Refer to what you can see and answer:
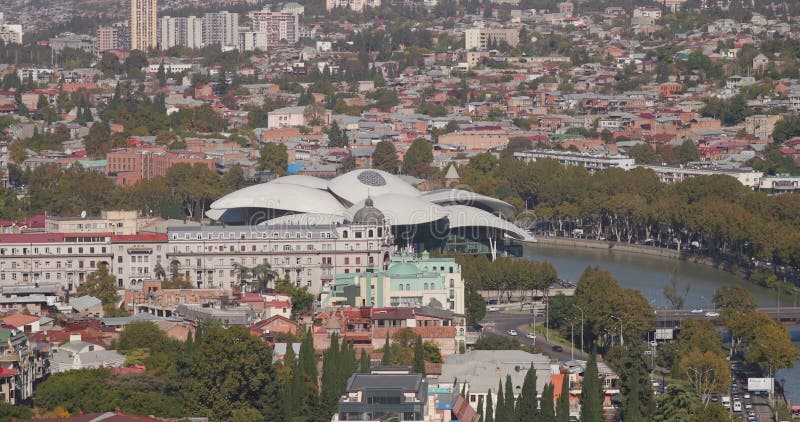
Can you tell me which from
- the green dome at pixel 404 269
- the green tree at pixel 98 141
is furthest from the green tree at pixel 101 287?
the green tree at pixel 98 141

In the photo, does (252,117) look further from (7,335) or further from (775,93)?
(7,335)

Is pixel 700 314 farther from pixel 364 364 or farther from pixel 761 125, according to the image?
pixel 761 125

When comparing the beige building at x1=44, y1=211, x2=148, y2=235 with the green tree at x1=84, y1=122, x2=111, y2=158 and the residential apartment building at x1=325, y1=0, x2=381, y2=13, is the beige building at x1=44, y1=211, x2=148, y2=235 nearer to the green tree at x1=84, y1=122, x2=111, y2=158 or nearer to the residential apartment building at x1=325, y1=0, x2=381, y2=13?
the green tree at x1=84, y1=122, x2=111, y2=158

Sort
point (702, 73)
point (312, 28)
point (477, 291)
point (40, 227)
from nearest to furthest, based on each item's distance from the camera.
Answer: point (477, 291)
point (40, 227)
point (702, 73)
point (312, 28)

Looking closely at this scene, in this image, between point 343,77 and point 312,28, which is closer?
point 343,77

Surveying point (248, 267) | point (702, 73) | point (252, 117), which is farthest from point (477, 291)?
point (702, 73)

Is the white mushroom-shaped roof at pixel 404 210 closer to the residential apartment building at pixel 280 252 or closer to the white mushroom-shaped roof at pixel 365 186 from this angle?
the white mushroom-shaped roof at pixel 365 186
